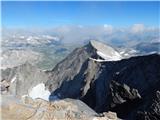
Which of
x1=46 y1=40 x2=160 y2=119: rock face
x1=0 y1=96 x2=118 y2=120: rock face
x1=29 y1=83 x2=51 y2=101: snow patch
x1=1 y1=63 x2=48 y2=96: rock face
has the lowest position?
x1=29 y1=83 x2=51 y2=101: snow patch

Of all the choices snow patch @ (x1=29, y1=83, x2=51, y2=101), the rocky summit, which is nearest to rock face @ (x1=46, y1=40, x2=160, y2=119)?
the rocky summit

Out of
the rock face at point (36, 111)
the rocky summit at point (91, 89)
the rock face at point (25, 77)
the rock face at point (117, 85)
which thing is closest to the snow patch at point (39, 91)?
the rocky summit at point (91, 89)

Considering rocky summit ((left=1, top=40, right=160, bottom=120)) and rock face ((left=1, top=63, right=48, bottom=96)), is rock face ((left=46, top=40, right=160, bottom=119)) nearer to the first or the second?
rocky summit ((left=1, top=40, right=160, bottom=120))

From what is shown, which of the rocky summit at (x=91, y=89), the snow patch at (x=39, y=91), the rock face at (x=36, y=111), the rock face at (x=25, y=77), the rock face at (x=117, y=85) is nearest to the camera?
the rock face at (x=36, y=111)

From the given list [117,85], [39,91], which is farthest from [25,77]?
[117,85]

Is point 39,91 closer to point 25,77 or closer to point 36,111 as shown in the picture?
point 25,77

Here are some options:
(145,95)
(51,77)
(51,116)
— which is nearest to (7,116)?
(51,116)

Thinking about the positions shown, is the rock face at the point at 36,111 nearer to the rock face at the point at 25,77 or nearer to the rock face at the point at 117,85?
the rock face at the point at 117,85
